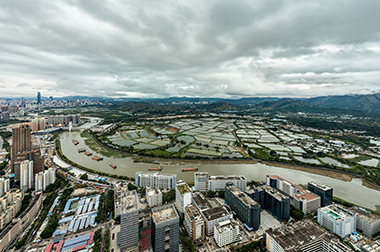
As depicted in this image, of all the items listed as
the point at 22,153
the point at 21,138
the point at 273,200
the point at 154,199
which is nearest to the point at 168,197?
the point at 154,199

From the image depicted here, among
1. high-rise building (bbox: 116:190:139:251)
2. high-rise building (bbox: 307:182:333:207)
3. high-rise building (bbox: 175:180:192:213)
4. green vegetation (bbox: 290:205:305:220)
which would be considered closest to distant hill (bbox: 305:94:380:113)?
high-rise building (bbox: 307:182:333:207)

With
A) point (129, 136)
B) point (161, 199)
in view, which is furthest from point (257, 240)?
point (129, 136)

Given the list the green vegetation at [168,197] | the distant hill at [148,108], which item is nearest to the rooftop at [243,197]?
the green vegetation at [168,197]

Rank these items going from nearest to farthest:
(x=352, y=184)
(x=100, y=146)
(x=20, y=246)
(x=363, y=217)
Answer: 1. (x=20, y=246)
2. (x=363, y=217)
3. (x=352, y=184)
4. (x=100, y=146)

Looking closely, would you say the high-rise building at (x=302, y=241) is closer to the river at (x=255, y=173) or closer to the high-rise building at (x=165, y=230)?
the high-rise building at (x=165, y=230)

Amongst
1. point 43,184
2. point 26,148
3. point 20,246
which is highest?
point 26,148

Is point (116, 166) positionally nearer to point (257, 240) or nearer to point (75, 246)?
point (75, 246)
